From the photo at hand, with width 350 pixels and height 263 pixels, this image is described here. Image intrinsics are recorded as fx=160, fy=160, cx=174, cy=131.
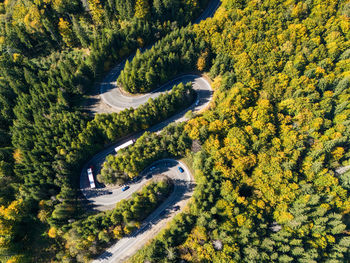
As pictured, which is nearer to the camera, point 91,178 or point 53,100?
point 91,178

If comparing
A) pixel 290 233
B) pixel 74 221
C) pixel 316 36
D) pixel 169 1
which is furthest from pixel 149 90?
pixel 316 36

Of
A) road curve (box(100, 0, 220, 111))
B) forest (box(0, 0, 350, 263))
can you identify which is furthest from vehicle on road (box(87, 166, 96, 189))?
road curve (box(100, 0, 220, 111))

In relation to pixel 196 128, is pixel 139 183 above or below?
below

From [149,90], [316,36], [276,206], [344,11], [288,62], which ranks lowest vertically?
[276,206]

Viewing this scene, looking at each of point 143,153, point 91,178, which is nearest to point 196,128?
point 143,153

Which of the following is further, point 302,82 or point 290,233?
point 302,82

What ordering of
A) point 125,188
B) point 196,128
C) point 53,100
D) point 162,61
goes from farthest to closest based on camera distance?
point 162,61, point 53,100, point 196,128, point 125,188

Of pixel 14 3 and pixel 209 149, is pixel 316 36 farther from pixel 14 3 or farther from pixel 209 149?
pixel 14 3

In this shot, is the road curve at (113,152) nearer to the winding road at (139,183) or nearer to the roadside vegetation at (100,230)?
the winding road at (139,183)

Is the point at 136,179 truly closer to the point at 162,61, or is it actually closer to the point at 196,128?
the point at 196,128
